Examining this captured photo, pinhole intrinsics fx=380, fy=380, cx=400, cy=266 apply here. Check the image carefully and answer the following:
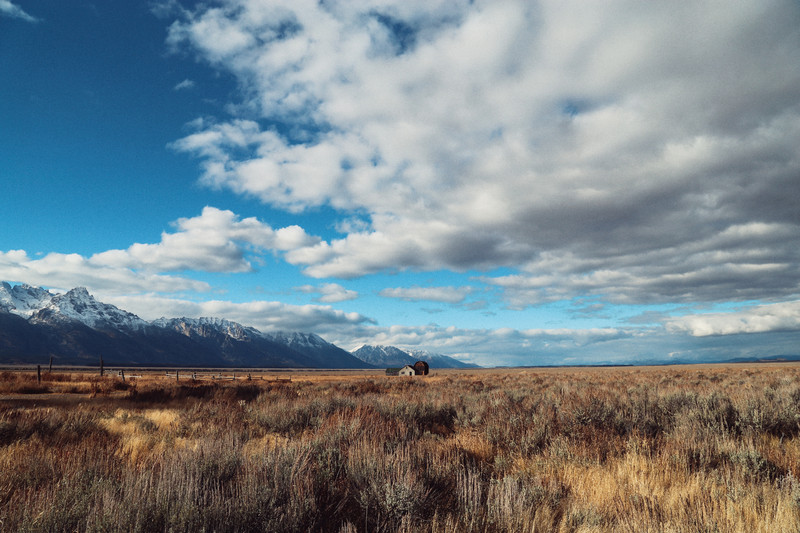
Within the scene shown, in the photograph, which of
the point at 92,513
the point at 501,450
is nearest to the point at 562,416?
the point at 501,450

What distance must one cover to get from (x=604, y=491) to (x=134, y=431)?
35.6ft

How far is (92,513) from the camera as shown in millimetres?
3318

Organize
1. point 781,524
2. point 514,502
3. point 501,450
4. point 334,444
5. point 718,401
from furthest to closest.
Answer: point 718,401 < point 501,450 < point 334,444 < point 514,502 < point 781,524

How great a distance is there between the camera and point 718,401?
10.6 metres

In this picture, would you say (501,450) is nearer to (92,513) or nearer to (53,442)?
(92,513)

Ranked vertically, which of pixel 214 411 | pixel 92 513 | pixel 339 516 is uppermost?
pixel 92 513

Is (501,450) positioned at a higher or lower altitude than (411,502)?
lower

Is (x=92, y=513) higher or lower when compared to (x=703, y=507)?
higher

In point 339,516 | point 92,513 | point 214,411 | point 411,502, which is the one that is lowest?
point 214,411

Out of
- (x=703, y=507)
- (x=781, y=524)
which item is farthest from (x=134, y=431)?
(x=781, y=524)

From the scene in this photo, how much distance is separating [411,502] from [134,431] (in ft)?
30.9

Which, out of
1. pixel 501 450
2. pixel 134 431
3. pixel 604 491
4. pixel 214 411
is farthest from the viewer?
pixel 214 411

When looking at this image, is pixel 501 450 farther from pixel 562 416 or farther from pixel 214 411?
pixel 214 411

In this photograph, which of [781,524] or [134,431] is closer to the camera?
[781,524]
